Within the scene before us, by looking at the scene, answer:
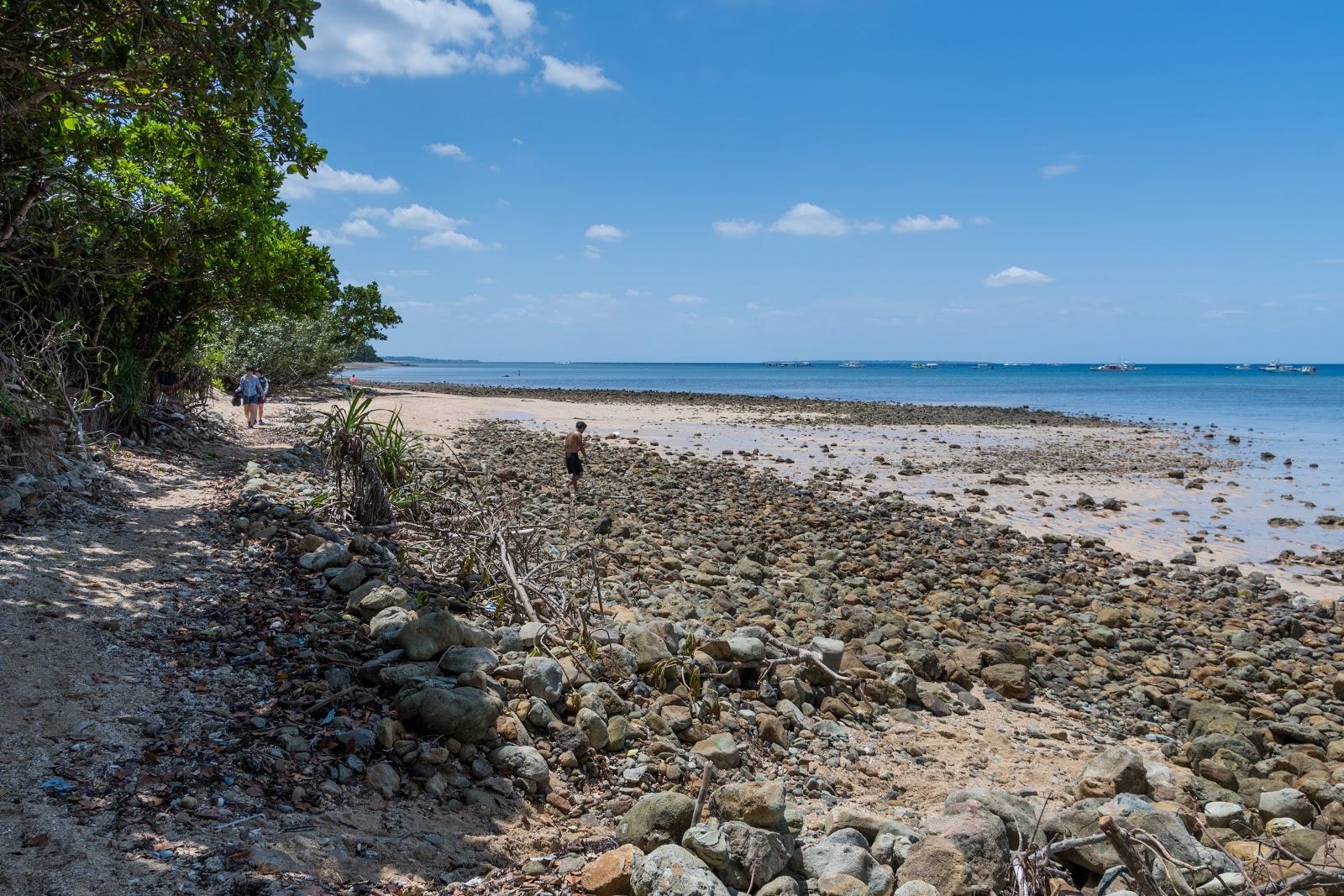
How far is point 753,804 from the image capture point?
4.36 m

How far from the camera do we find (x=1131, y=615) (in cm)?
1015

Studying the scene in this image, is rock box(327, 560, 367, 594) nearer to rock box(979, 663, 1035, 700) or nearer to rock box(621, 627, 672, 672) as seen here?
rock box(621, 627, 672, 672)

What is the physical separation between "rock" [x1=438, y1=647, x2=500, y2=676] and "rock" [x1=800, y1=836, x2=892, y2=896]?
242 centimetres

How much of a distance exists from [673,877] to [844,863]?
98cm

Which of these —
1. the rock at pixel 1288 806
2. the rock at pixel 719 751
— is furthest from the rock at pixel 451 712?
the rock at pixel 1288 806

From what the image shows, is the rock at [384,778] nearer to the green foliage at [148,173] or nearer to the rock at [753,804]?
the rock at [753,804]

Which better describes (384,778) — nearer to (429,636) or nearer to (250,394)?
(429,636)

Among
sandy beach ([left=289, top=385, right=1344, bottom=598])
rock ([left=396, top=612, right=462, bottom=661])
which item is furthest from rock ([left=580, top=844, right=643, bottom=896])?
sandy beach ([left=289, top=385, right=1344, bottom=598])

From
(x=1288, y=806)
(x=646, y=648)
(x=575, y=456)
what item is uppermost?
(x=575, y=456)

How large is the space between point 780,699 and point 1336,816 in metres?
3.63

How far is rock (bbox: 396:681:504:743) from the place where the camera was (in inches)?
195

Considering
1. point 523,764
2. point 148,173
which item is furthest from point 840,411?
point 523,764

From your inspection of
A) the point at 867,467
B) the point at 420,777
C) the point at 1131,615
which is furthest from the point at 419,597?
the point at 867,467

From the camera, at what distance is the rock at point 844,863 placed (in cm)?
408
